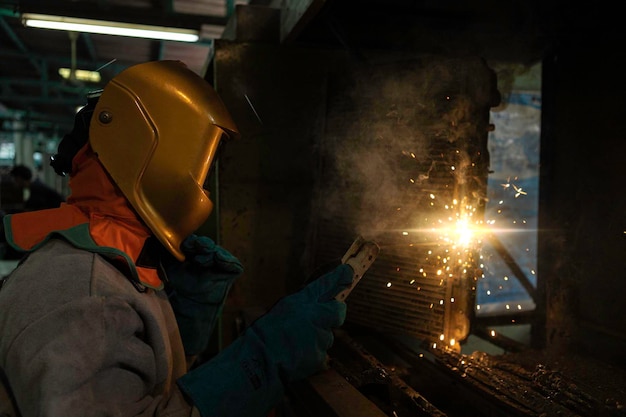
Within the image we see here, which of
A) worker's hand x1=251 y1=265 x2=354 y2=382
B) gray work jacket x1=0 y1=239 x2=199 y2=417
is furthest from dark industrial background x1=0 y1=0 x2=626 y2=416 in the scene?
gray work jacket x1=0 y1=239 x2=199 y2=417

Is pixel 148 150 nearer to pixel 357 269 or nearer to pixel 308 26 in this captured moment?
pixel 357 269

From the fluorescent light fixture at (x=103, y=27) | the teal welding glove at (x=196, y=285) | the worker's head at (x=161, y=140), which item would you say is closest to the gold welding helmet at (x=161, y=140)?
the worker's head at (x=161, y=140)

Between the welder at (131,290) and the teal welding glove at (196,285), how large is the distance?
321 mm

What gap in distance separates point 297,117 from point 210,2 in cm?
354

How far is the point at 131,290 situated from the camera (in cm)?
127

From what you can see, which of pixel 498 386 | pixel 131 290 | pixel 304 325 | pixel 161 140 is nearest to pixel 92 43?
pixel 161 140

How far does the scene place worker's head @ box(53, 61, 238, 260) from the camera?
4.43ft

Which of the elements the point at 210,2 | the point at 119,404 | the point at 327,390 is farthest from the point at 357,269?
the point at 210,2

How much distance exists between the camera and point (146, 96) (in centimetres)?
141

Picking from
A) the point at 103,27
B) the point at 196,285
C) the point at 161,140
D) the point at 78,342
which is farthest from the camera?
the point at 103,27

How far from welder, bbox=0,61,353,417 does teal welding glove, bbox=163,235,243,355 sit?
0.32 m

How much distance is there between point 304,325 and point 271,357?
0.15 meters

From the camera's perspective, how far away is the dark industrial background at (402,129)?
7.13 ft

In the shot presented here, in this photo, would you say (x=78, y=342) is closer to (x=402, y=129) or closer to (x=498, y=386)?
(x=498, y=386)
